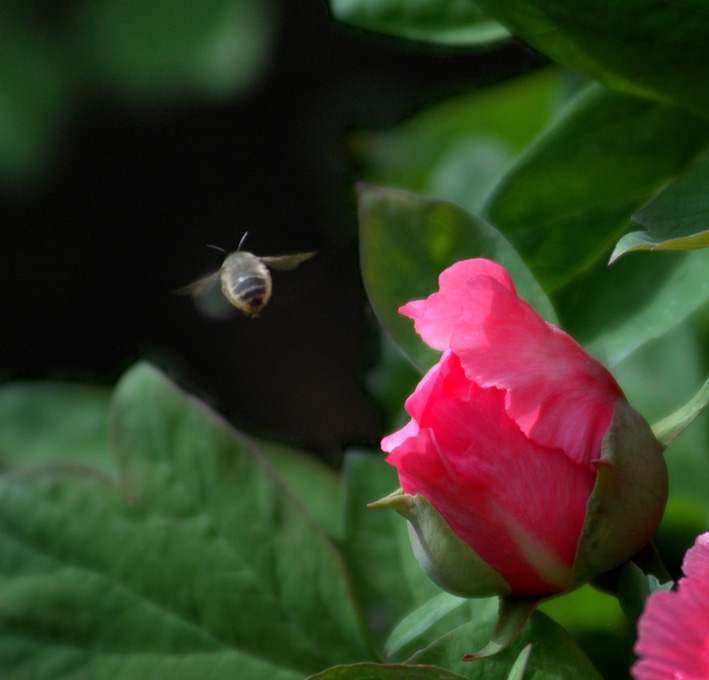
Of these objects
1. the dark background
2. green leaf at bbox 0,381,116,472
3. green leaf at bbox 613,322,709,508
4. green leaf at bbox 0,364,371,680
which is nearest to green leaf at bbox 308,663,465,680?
green leaf at bbox 0,364,371,680

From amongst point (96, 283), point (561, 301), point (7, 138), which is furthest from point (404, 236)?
point (96, 283)

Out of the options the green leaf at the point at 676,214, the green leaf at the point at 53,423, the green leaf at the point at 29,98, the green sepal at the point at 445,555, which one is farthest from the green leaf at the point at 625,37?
the green leaf at the point at 29,98

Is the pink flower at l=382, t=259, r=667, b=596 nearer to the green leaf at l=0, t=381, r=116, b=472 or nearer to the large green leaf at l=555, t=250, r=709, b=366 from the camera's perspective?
the large green leaf at l=555, t=250, r=709, b=366

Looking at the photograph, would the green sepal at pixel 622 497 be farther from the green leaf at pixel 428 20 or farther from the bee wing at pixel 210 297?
the bee wing at pixel 210 297

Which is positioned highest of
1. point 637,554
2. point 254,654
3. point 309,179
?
point 637,554

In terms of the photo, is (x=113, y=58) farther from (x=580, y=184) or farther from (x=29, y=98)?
(x=580, y=184)

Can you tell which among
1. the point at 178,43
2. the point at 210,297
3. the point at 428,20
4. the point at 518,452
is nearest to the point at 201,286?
the point at 210,297

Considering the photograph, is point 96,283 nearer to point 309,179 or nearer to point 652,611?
point 309,179
